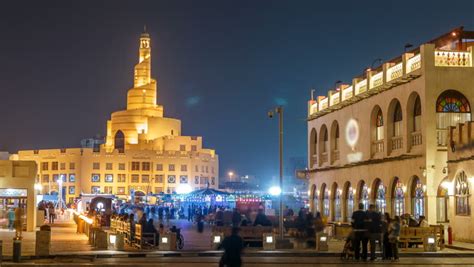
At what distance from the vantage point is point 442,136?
37688mm

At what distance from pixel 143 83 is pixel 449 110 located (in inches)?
4972

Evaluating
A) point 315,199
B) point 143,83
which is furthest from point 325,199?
point 143,83

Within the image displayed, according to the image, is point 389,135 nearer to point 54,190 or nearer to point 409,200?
point 409,200

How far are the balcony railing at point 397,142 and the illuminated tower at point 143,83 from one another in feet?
380

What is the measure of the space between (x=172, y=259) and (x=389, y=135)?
1976 centimetres

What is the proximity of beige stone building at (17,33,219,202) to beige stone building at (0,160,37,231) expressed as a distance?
295 ft

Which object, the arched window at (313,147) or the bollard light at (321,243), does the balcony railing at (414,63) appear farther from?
the arched window at (313,147)

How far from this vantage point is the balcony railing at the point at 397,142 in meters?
41.7

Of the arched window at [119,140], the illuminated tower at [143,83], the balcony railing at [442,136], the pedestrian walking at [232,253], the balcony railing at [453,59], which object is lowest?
the pedestrian walking at [232,253]

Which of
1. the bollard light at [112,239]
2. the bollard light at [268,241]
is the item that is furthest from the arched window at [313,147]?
the bollard light at [112,239]

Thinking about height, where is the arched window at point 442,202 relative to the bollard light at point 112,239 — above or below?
above

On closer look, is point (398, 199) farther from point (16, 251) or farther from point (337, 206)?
point (16, 251)

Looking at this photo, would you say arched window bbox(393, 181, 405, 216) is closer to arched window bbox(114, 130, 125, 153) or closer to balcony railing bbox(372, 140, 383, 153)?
balcony railing bbox(372, 140, 383, 153)

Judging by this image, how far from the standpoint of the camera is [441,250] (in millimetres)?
30234
